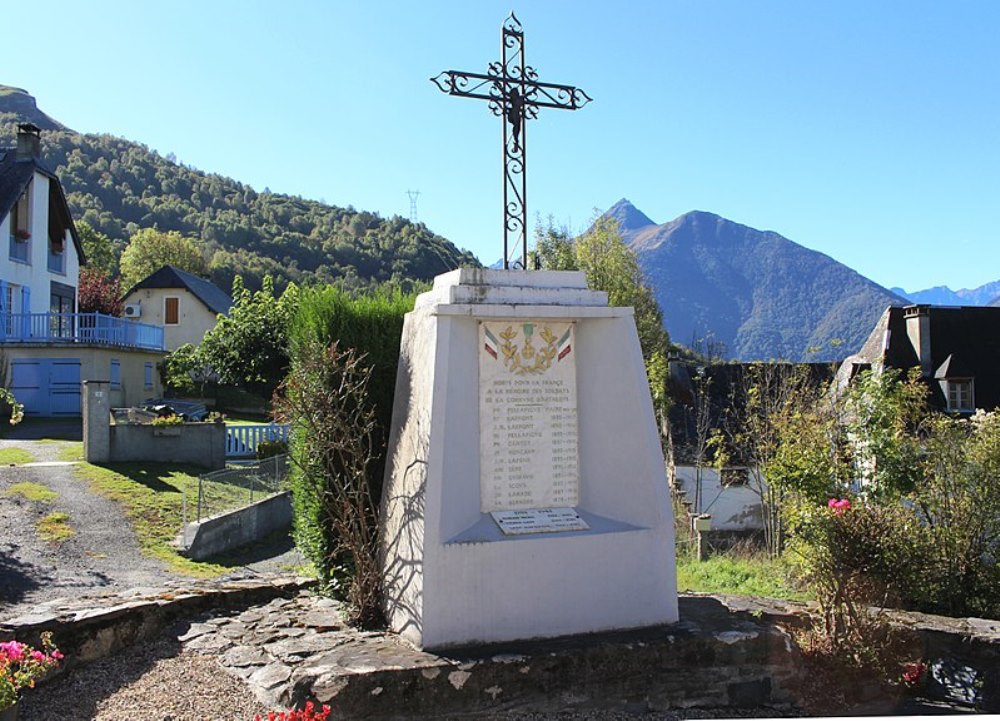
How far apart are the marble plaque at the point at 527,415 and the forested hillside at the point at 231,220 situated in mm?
52822

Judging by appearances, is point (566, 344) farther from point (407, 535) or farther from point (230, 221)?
point (230, 221)

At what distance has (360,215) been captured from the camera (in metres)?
99.1

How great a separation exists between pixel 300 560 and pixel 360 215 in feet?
295

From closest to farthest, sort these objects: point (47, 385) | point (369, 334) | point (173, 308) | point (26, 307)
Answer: point (369, 334) → point (47, 385) → point (26, 307) → point (173, 308)

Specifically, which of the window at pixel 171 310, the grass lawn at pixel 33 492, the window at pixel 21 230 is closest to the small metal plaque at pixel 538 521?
the grass lawn at pixel 33 492

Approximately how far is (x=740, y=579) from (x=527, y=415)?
17.1ft

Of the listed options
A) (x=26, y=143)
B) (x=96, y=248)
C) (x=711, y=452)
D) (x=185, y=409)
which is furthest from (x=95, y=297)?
(x=711, y=452)

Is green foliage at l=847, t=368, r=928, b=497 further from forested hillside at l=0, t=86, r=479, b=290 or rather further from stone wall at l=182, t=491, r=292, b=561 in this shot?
forested hillside at l=0, t=86, r=479, b=290

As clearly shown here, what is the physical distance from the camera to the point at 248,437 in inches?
811

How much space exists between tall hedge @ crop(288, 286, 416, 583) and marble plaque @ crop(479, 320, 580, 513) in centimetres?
117

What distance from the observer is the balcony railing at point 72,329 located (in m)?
27.2

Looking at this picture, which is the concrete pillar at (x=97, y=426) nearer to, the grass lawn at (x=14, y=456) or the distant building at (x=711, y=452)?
the grass lawn at (x=14, y=456)

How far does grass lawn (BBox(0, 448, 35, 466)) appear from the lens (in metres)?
17.2

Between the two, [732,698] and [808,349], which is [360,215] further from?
[732,698]
